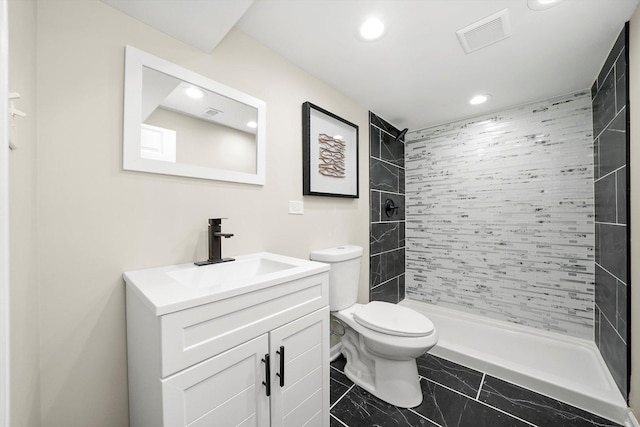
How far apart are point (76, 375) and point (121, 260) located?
43 centimetres

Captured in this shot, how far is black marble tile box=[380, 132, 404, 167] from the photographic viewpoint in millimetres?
2617

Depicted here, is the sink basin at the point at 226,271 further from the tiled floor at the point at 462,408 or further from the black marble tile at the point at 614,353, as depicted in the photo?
the black marble tile at the point at 614,353

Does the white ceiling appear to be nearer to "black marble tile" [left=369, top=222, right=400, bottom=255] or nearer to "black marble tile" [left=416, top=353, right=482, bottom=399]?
"black marble tile" [left=369, top=222, right=400, bottom=255]

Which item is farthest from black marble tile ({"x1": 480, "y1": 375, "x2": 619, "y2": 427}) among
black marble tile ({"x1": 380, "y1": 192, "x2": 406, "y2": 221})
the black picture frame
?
the black picture frame

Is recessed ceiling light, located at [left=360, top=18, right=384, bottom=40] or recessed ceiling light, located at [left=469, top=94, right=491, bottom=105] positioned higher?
recessed ceiling light, located at [left=360, top=18, right=384, bottom=40]

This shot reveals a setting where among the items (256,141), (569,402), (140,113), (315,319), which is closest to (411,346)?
(315,319)

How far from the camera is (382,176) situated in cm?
257

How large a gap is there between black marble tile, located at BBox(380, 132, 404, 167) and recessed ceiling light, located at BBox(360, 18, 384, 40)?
4.03ft

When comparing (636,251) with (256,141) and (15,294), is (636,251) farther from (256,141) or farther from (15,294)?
(15,294)

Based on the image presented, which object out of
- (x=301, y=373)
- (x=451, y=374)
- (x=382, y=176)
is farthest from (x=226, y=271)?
(x=382, y=176)

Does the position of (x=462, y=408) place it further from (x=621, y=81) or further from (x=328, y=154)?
(x=621, y=81)

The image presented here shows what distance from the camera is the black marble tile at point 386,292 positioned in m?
2.40

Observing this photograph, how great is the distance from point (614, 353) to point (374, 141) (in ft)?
7.43

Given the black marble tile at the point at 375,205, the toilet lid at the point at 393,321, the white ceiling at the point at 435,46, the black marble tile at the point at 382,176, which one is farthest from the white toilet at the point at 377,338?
the white ceiling at the point at 435,46
